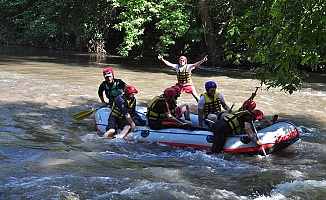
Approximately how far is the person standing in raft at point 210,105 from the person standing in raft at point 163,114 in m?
0.35

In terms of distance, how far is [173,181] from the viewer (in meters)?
5.50

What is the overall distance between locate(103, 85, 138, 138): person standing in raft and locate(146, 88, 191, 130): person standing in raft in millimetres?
371

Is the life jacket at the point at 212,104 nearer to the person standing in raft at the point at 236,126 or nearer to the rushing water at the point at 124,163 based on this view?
the person standing in raft at the point at 236,126

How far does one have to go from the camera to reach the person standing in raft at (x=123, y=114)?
24.6 ft

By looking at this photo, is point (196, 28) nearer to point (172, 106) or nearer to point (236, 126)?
point (172, 106)

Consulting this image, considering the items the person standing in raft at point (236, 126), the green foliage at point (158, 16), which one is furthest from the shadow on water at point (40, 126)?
the green foliage at point (158, 16)

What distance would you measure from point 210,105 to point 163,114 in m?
0.90

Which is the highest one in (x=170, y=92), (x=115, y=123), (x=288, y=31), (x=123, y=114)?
(x=288, y=31)

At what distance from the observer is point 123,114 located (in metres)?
7.53

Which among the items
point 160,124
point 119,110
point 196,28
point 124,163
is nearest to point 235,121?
point 160,124

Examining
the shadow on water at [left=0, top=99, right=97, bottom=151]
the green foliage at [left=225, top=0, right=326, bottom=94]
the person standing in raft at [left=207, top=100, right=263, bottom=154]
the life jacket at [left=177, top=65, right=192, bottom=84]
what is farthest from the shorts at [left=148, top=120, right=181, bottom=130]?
the green foliage at [left=225, top=0, right=326, bottom=94]

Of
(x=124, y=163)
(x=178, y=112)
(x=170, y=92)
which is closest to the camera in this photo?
(x=124, y=163)

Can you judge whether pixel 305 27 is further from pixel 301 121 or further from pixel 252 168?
pixel 301 121

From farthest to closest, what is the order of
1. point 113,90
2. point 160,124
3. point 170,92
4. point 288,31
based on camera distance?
point 113,90 < point 160,124 < point 170,92 < point 288,31
